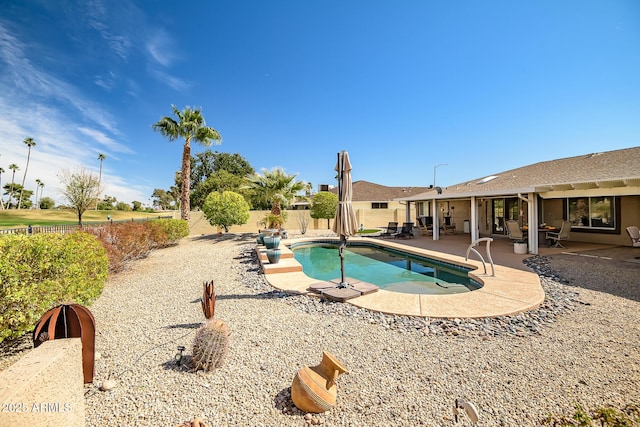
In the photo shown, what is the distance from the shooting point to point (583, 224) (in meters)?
13.0

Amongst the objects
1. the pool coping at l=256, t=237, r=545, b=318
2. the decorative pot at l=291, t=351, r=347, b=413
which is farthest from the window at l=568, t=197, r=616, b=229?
the decorative pot at l=291, t=351, r=347, b=413

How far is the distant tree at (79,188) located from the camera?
16203mm

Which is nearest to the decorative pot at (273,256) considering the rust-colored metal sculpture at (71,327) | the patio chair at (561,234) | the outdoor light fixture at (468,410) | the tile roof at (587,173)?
the rust-colored metal sculpture at (71,327)

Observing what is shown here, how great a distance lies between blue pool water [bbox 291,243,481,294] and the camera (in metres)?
7.85

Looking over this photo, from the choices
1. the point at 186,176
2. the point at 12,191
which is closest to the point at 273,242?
the point at 186,176

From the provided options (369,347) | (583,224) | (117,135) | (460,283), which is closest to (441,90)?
(583,224)

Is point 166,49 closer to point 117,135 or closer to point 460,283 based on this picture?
point 117,135

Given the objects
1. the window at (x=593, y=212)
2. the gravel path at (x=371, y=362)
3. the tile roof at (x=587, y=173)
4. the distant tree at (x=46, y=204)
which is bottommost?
the gravel path at (x=371, y=362)

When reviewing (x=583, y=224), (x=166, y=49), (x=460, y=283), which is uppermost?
(x=166, y=49)

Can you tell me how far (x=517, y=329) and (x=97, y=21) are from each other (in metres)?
14.1

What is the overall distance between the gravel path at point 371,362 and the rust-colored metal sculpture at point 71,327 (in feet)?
1.22

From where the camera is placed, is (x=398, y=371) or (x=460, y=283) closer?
(x=398, y=371)

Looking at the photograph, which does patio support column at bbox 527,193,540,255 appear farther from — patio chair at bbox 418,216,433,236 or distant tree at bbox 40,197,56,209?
distant tree at bbox 40,197,56,209

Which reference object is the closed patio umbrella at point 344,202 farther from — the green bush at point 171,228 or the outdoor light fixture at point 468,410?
the green bush at point 171,228
